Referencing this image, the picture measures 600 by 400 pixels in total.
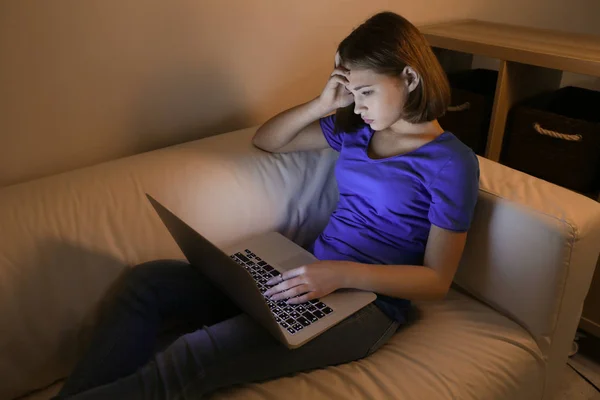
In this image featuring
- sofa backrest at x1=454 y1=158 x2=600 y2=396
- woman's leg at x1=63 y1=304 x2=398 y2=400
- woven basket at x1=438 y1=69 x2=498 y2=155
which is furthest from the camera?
woven basket at x1=438 y1=69 x2=498 y2=155

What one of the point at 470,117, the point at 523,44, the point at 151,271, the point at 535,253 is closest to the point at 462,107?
the point at 470,117

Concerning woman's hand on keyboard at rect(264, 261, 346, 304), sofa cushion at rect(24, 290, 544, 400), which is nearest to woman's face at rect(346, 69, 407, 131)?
woman's hand on keyboard at rect(264, 261, 346, 304)

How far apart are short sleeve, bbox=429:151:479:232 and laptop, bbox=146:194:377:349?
21cm

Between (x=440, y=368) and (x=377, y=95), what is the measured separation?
0.54 metres

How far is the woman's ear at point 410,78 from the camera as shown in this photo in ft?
3.46

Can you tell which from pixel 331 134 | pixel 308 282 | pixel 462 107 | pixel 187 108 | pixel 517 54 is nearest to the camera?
pixel 308 282

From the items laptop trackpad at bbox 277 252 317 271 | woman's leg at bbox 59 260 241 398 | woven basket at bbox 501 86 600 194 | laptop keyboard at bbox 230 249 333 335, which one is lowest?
woman's leg at bbox 59 260 241 398

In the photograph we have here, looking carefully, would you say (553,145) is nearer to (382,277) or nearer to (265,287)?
(382,277)

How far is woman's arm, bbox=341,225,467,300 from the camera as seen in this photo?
1073 mm

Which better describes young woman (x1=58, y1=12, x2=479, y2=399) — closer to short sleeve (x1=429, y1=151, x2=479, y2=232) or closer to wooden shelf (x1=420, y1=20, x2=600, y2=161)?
short sleeve (x1=429, y1=151, x2=479, y2=232)

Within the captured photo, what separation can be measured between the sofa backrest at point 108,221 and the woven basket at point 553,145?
0.65 metres

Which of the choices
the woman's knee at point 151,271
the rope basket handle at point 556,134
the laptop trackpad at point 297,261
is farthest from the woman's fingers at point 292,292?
the rope basket handle at point 556,134

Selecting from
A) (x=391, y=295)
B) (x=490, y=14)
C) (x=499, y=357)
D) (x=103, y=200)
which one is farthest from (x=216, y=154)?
(x=490, y=14)

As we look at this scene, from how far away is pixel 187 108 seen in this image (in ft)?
4.85
